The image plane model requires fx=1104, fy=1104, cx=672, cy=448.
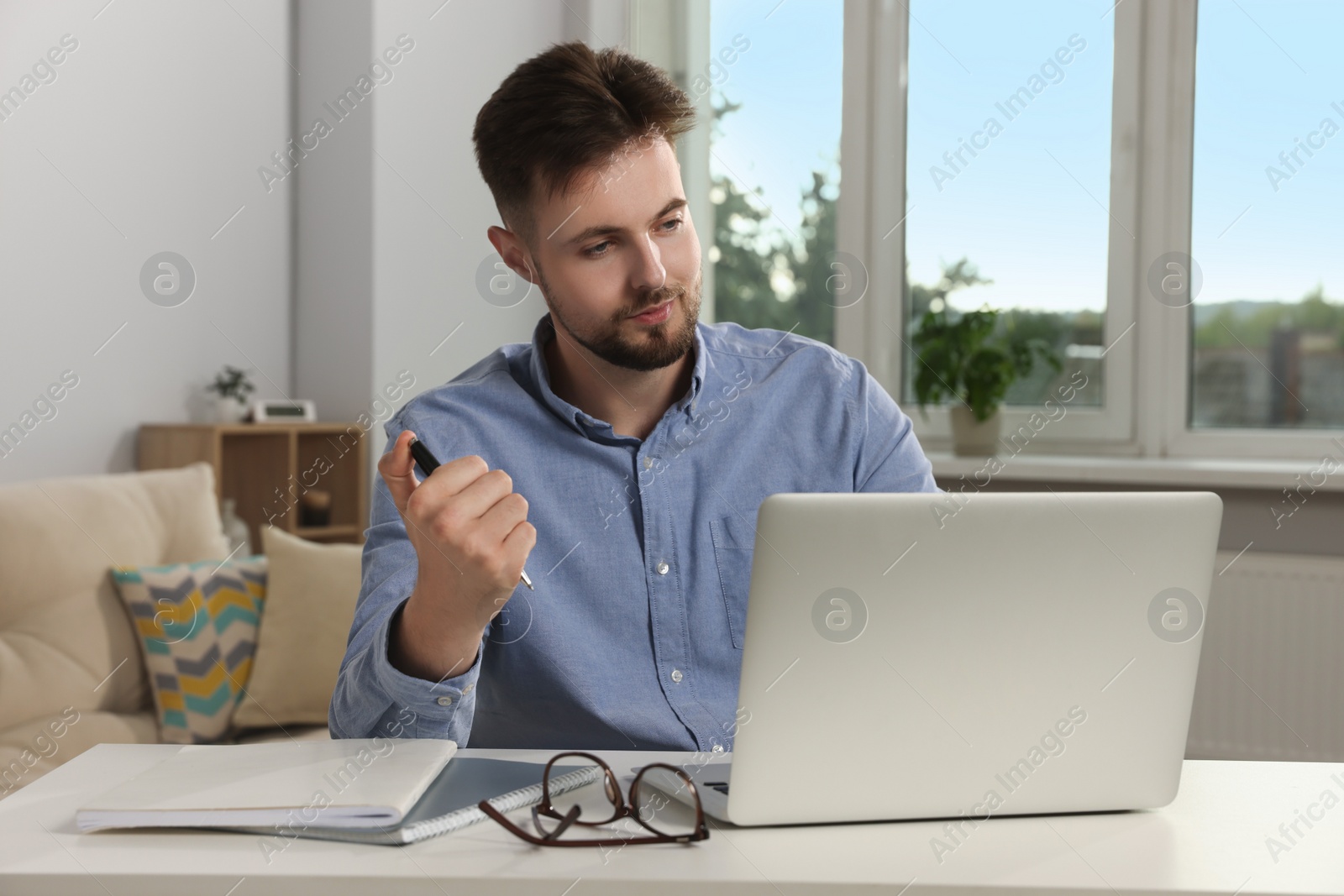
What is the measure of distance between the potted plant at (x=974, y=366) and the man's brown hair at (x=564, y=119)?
5.60 ft

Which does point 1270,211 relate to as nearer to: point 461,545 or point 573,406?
point 573,406

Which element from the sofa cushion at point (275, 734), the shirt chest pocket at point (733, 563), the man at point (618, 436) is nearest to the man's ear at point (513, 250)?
the man at point (618, 436)

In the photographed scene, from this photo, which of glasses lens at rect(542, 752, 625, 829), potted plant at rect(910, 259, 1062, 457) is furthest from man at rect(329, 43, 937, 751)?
potted plant at rect(910, 259, 1062, 457)

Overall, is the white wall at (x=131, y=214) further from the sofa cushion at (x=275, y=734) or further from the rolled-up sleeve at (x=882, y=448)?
the rolled-up sleeve at (x=882, y=448)

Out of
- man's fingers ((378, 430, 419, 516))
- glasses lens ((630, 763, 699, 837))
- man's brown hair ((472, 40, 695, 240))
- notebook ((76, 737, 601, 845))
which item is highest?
man's brown hair ((472, 40, 695, 240))

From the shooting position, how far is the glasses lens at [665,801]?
707 millimetres

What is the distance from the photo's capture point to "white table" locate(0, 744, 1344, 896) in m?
0.62

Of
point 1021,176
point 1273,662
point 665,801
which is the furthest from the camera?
point 1021,176

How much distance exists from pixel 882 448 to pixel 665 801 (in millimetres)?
681

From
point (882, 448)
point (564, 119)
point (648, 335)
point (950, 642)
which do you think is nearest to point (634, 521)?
point (648, 335)

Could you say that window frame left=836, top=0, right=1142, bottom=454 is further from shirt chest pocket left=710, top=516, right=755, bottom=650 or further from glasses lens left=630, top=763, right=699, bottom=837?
glasses lens left=630, top=763, right=699, bottom=837

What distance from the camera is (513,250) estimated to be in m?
1.40

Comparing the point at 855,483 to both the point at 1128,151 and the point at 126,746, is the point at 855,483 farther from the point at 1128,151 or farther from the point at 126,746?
the point at 1128,151

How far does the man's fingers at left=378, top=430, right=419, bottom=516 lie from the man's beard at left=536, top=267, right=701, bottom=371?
15.1 inches
